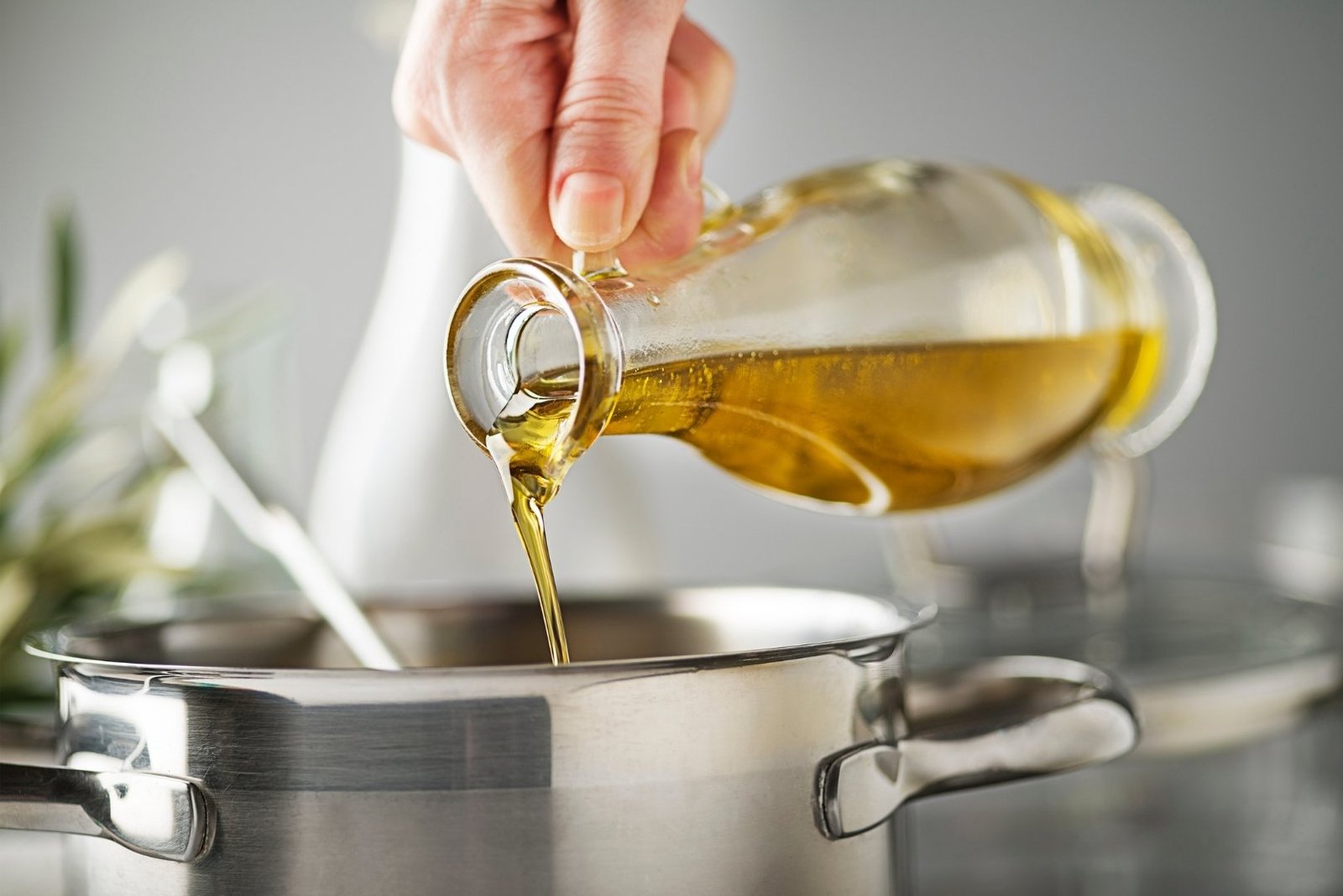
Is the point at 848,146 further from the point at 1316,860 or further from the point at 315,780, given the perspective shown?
the point at 315,780

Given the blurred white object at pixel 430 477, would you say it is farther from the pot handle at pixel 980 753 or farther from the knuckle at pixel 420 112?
the pot handle at pixel 980 753

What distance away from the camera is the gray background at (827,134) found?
144cm

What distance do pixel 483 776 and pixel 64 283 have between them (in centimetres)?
→ 79

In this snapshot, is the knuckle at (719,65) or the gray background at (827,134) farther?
the gray background at (827,134)

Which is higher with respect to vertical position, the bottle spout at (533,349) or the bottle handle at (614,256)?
the bottle handle at (614,256)

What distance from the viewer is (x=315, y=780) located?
0.82ft

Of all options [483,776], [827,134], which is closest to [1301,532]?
[827,134]

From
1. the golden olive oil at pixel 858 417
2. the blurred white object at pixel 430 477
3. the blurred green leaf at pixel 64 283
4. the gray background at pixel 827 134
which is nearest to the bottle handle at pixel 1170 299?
the golden olive oil at pixel 858 417

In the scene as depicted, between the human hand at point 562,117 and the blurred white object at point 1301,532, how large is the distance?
0.87 metres

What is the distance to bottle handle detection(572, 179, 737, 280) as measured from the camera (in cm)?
33

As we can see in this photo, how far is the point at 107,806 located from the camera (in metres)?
0.27

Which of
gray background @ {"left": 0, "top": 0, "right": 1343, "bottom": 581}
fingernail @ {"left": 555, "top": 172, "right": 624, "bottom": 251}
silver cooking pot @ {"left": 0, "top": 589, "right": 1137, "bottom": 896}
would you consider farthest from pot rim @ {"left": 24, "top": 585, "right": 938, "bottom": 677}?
gray background @ {"left": 0, "top": 0, "right": 1343, "bottom": 581}

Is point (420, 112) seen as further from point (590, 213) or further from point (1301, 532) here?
point (1301, 532)

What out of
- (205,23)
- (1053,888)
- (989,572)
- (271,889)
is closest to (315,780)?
(271,889)
